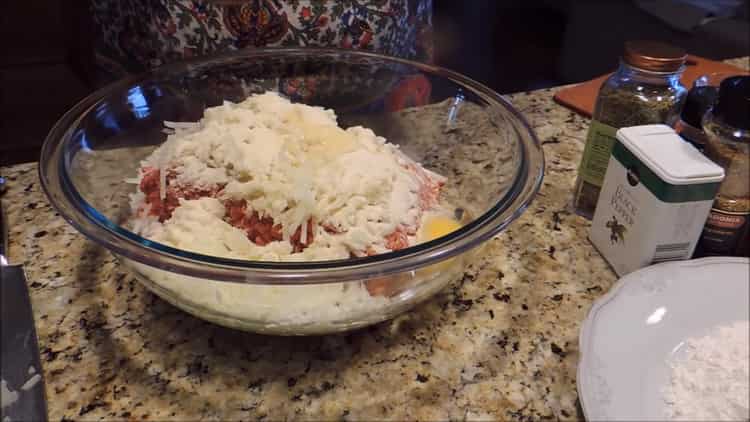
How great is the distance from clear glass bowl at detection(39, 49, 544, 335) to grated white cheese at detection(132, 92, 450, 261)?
63 millimetres

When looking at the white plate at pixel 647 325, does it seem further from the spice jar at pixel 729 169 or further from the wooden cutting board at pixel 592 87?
the wooden cutting board at pixel 592 87

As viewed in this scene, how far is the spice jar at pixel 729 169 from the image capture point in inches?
30.8

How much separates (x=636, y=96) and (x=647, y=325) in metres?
0.34

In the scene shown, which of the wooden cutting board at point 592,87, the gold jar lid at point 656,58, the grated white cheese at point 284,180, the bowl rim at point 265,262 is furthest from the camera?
the wooden cutting board at point 592,87

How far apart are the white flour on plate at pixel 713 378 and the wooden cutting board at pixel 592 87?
25.5 inches

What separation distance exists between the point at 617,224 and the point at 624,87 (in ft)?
0.67

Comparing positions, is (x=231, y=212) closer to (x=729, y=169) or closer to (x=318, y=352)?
(x=318, y=352)

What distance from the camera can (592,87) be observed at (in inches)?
53.3

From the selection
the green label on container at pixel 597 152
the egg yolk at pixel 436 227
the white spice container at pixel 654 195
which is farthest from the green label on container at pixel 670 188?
the egg yolk at pixel 436 227

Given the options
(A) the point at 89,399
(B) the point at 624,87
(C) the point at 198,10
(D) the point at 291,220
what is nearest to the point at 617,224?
(B) the point at 624,87

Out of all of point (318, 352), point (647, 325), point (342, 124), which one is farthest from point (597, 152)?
point (318, 352)

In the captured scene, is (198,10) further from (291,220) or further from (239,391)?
(239,391)

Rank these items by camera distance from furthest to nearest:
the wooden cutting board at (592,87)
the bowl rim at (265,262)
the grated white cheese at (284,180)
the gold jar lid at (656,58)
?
the wooden cutting board at (592,87) < the gold jar lid at (656,58) < the grated white cheese at (284,180) < the bowl rim at (265,262)

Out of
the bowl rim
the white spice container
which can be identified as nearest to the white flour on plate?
the white spice container
